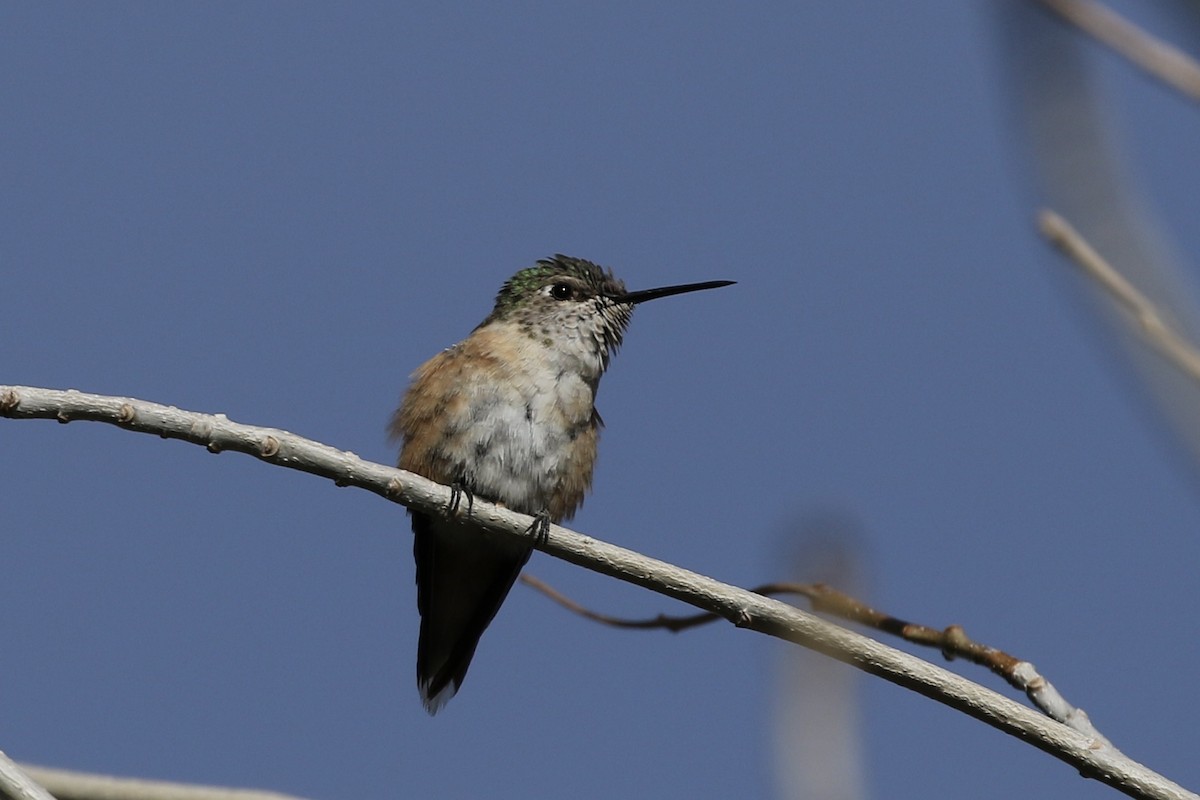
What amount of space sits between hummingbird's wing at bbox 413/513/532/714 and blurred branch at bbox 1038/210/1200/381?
14.9 ft

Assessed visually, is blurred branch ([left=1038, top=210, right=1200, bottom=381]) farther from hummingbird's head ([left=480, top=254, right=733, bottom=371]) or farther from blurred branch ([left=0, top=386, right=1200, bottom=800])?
hummingbird's head ([left=480, top=254, right=733, bottom=371])

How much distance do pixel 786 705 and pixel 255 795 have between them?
131cm

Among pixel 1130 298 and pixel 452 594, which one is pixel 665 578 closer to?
pixel 1130 298

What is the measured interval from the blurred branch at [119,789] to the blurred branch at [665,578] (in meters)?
0.84

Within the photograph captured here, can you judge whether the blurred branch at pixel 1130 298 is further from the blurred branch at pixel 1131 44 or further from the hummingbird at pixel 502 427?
the hummingbird at pixel 502 427

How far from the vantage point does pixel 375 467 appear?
3846 mm

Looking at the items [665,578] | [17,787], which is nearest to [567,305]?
[665,578]

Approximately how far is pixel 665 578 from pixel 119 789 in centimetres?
141

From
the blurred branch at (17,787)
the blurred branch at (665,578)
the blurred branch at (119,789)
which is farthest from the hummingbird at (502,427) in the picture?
the blurred branch at (17,787)

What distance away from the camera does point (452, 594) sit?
665 centimetres

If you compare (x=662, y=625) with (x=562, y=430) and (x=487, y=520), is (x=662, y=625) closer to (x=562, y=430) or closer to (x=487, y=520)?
(x=487, y=520)

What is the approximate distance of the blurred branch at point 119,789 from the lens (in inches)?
127

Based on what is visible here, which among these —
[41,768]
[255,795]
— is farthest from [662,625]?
[41,768]

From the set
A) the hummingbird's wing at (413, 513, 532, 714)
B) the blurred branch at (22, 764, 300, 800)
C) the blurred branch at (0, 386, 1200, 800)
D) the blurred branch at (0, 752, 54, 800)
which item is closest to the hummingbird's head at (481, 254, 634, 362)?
the hummingbird's wing at (413, 513, 532, 714)
